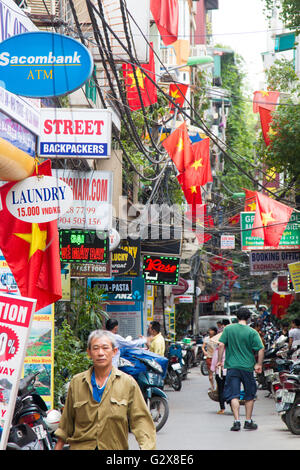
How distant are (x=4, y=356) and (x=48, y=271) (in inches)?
92.3

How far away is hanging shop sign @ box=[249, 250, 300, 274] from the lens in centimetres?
2445

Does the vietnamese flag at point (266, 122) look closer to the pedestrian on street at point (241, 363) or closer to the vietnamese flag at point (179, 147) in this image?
the vietnamese flag at point (179, 147)

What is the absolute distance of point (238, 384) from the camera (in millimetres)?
12195

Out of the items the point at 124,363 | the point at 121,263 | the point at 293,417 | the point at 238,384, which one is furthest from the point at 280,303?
the point at 124,363

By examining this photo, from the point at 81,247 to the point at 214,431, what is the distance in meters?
4.09

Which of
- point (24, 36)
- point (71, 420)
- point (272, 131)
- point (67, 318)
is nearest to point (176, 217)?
point (272, 131)

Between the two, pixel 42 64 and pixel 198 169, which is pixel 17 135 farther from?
pixel 198 169

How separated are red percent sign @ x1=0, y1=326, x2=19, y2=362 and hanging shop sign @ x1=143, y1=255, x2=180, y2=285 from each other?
51.2 feet

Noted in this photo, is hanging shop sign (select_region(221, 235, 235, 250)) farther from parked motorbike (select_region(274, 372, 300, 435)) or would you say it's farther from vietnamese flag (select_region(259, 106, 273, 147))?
parked motorbike (select_region(274, 372, 300, 435))

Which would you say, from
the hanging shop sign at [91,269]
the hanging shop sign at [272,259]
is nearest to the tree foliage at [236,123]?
the hanging shop sign at [272,259]

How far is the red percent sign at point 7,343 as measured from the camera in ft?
20.7

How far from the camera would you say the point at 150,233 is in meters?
21.5

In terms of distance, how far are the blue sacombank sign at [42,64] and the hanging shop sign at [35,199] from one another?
1.12m

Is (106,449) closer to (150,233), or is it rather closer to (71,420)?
(71,420)
